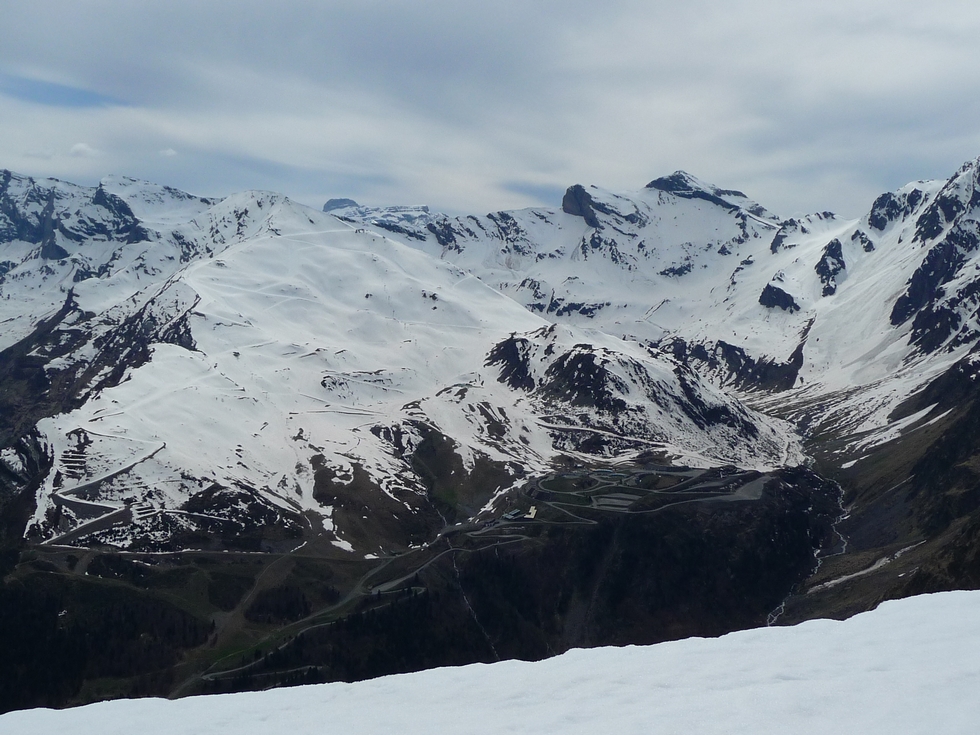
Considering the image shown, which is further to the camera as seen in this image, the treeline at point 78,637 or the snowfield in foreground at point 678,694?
the treeline at point 78,637

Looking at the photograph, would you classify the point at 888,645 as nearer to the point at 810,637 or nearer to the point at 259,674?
the point at 810,637

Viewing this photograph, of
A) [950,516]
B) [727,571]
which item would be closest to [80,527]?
[727,571]

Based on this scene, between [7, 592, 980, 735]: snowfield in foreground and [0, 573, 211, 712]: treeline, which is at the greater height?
[7, 592, 980, 735]: snowfield in foreground

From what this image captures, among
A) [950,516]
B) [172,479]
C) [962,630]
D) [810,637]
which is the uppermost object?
[962,630]

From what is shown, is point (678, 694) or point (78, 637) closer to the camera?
point (678, 694)

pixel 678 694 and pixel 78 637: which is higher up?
pixel 678 694

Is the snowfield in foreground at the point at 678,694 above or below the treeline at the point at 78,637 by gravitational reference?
above

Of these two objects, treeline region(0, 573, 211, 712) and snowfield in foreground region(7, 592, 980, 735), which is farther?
treeline region(0, 573, 211, 712)

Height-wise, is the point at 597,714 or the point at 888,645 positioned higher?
the point at 888,645
